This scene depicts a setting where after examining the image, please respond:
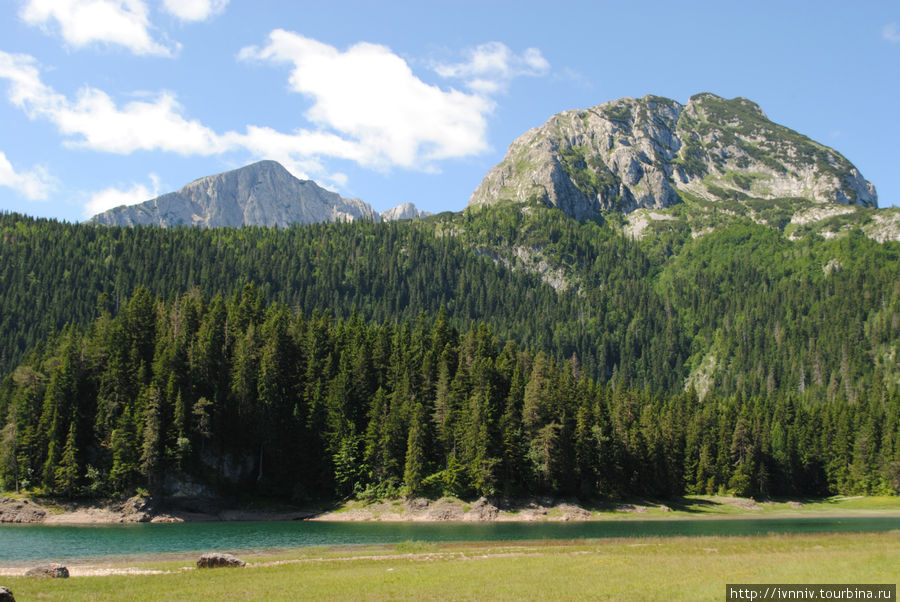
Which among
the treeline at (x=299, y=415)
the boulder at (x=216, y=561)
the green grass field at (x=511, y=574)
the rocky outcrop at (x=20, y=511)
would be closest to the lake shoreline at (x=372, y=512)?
the rocky outcrop at (x=20, y=511)

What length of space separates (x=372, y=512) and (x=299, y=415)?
2147 centimetres

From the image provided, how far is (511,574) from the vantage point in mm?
39531

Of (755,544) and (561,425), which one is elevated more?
(561,425)

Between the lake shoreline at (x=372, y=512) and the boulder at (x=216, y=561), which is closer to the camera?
the boulder at (x=216, y=561)

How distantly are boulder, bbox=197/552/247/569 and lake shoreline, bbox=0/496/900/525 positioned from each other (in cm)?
5176

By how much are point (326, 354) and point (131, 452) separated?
34538mm

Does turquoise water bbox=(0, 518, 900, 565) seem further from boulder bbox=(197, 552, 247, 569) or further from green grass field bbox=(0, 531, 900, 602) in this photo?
boulder bbox=(197, 552, 247, 569)

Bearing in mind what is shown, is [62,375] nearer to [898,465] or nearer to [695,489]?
[695,489]

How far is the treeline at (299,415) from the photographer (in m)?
97.6

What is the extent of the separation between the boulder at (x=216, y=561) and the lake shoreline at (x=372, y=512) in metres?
51.8

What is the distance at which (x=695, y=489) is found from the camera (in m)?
137

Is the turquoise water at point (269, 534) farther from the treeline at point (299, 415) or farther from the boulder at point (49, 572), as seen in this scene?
the boulder at point (49, 572)

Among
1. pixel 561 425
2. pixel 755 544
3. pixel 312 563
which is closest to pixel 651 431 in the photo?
pixel 561 425

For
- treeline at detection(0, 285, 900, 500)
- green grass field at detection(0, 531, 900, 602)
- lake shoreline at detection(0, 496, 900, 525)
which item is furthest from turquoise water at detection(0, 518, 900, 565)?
green grass field at detection(0, 531, 900, 602)
